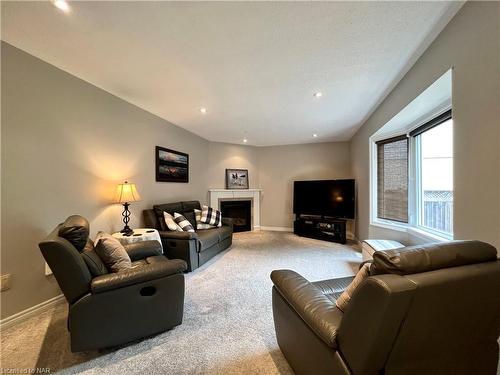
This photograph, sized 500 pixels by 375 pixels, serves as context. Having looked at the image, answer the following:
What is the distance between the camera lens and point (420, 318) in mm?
768

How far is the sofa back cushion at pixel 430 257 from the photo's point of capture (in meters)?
0.80

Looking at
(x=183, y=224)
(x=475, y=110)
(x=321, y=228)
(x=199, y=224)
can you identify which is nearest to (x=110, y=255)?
(x=183, y=224)

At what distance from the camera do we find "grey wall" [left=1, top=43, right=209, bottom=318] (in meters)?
1.88

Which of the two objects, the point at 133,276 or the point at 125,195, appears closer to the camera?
the point at 133,276

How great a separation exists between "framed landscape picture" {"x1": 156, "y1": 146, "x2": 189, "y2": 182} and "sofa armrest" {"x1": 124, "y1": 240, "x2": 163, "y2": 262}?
156 cm

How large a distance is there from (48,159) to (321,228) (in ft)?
15.7

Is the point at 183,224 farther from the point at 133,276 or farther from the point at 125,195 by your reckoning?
the point at 133,276

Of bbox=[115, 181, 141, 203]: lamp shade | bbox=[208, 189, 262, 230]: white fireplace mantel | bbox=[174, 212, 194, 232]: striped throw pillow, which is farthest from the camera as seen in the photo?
bbox=[208, 189, 262, 230]: white fireplace mantel

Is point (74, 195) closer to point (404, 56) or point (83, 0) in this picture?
point (83, 0)

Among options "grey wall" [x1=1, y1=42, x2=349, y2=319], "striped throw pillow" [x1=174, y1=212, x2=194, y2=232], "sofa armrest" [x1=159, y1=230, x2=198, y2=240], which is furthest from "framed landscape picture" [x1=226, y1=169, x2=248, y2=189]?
"sofa armrest" [x1=159, y1=230, x2=198, y2=240]

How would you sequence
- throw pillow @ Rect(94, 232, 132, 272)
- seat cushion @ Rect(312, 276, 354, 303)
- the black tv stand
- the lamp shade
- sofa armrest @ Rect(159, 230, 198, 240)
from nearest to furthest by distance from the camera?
seat cushion @ Rect(312, 276, 354, 303) < throw pillow @ Rect(94, 232, 132, 272) < the lamp shade < sofa armrest @ Rect(159, 230, 198, 240) < the black tv stand

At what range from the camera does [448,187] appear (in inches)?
94.5

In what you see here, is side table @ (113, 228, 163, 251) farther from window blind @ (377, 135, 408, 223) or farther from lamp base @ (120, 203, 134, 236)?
window blind @ (377, 135, 408, 223)

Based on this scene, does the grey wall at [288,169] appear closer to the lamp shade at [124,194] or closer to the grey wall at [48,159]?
the grey wall at [48,159]
